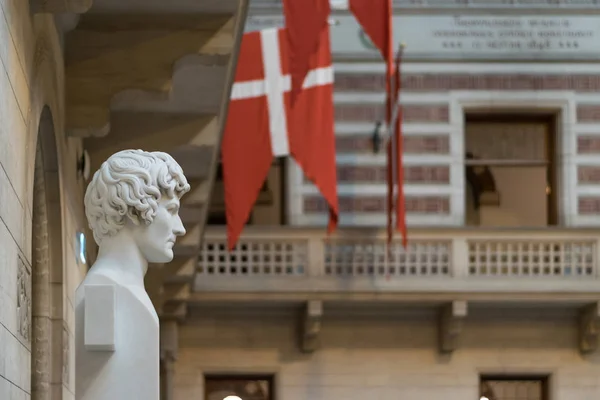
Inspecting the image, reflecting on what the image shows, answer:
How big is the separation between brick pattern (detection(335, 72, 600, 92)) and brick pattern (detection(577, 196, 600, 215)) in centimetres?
168

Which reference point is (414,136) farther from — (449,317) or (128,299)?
(128,299)

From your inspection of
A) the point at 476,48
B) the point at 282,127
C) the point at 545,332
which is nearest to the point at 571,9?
the point at 476,48

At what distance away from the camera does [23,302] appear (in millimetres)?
10234

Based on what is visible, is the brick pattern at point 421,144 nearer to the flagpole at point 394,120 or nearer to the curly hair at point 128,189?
the flagpole at point 394,120

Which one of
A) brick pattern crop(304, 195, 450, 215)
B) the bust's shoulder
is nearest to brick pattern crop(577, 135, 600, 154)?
brick pattern crop(304, 195, 450, 215)

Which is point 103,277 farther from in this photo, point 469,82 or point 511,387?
point 511,387

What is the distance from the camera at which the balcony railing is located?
25719 mm

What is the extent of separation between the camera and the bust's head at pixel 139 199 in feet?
24.3

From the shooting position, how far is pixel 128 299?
7.39 metres

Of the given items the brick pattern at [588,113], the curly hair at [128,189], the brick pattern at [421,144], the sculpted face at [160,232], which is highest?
the brick pattern at [588,113]

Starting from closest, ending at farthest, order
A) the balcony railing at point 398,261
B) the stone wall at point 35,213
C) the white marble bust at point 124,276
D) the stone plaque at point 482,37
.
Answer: the white marble bust at point 124,276 < the stone wall at point 35,213 < the balcony railing at point 398,261 < the stone plaque at point 482,37

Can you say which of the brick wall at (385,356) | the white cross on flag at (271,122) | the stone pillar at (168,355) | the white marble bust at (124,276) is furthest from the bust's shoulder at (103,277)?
the brick wall at (385,356)

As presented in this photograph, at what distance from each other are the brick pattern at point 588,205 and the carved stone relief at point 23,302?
1640 cm

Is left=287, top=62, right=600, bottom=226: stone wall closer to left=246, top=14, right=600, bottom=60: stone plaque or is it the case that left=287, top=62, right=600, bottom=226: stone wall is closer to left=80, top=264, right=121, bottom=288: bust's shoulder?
left=246, top=14, right=600, bottom=60: stone plaque
